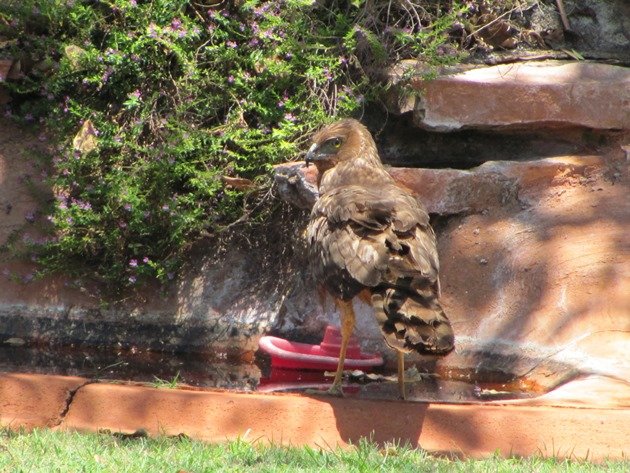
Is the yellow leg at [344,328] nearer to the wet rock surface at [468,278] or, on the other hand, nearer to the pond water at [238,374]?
the pond water at [238,374]

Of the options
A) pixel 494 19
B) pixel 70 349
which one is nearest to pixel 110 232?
pixel 70 349

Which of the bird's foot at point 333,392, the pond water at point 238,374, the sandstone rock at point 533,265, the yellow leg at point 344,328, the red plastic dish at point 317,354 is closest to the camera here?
the bird's foot at point 333,392

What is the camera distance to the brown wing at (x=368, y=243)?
5.05 meters

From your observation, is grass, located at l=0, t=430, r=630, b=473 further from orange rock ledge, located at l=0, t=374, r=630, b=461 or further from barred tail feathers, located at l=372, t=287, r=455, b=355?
barred tail feathers, located at l=372, t=287, r=455, b=355

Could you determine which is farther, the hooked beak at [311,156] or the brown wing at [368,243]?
the hooked beak at [311,156]

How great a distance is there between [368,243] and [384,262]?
0.21 m

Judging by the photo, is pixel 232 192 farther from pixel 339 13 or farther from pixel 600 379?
pixel 600 379

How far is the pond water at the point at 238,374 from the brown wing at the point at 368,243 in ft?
2.87

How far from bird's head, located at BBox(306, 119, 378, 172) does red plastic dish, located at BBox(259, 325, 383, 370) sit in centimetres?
111

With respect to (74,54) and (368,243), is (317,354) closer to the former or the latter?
(368,243)

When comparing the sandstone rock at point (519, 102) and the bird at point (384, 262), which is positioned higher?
the bird at point (384, 262)

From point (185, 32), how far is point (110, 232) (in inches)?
68.5

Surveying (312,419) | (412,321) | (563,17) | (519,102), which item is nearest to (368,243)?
(412,321)

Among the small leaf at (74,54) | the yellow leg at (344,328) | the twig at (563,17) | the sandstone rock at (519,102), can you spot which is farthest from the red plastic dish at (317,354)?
the twig at (563,17)
